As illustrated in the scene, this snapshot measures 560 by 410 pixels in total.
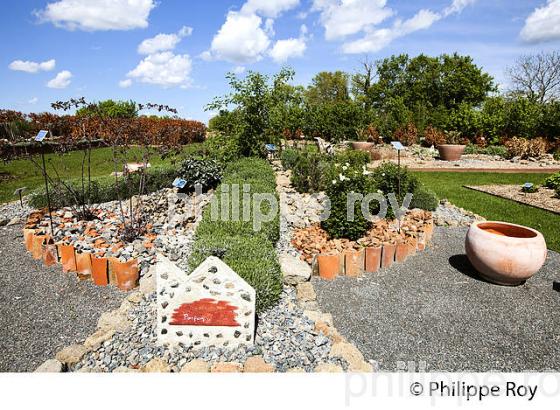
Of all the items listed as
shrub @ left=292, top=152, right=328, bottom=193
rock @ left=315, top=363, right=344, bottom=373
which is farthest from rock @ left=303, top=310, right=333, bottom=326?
shrub @ left=292, top=152, right=328, bottom=193

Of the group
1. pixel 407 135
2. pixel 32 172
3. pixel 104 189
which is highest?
pixel 407 135

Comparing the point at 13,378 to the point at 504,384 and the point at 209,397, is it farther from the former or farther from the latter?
the point at 504,384

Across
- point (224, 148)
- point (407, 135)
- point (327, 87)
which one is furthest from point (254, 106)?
point (327, 87)

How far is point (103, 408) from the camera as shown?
2.04 m

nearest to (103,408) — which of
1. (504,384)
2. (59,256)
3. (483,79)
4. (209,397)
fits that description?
(209,397)

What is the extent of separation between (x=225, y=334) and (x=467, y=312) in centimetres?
229

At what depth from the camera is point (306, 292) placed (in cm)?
357

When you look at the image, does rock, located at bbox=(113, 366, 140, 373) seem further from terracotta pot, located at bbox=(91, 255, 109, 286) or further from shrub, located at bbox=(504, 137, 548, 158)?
shrub, located at bbox=(504, 137, 548, 158)

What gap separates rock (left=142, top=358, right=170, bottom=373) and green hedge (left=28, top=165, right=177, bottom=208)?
366 centimetres

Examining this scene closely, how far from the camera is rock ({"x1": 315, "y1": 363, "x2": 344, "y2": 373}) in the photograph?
2.38 meters

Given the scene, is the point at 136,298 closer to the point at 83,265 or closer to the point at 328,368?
the point at 83,265

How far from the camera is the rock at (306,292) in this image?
3.49 meters

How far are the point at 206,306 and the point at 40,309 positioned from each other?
6.55ft

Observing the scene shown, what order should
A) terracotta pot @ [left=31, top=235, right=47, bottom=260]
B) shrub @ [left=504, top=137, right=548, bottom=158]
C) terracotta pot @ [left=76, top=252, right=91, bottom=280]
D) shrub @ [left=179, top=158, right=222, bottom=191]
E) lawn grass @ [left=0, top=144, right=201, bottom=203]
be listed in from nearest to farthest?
terracotta pot @ [left=76, top=252, right=91, bottom=280] → terracotta pot @ [left=31, top=235, right=47, bottom=260] → shrub @ [left=179, top=158, right=222, bottom=191] → lawn grass @ [left=0, top=144, right=201, bottom=203] → shrub @ [left=504, top=137, right=548, bottom=158]
